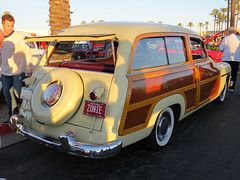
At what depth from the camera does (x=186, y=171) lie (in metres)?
2.75

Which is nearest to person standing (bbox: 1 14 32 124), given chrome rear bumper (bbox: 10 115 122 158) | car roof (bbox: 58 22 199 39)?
car roof (bbox: 58 22 199 39)

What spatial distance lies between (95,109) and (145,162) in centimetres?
115

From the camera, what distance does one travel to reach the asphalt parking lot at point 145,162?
2.69 metres

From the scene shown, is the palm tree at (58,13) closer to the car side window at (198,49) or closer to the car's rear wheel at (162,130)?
the car side window at (198,49)

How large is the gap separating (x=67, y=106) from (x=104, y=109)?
44 centimetres

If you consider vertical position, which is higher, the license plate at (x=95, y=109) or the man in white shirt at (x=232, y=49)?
the man in white shirt at (x=232, y=49)

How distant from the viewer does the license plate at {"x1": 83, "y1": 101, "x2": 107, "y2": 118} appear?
237 cm

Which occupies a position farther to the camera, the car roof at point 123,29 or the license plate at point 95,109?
the car roof at point 123,29

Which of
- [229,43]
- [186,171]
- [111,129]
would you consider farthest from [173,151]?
[229,43]

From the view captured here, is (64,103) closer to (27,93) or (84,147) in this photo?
(84,147)

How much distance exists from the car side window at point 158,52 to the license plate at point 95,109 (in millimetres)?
649

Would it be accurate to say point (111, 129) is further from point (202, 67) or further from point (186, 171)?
point (202, 67)

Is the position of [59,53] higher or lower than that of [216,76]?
higher

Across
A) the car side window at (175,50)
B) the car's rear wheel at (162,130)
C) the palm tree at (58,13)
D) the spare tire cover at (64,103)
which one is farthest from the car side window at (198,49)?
the palm tree at (58,13)
